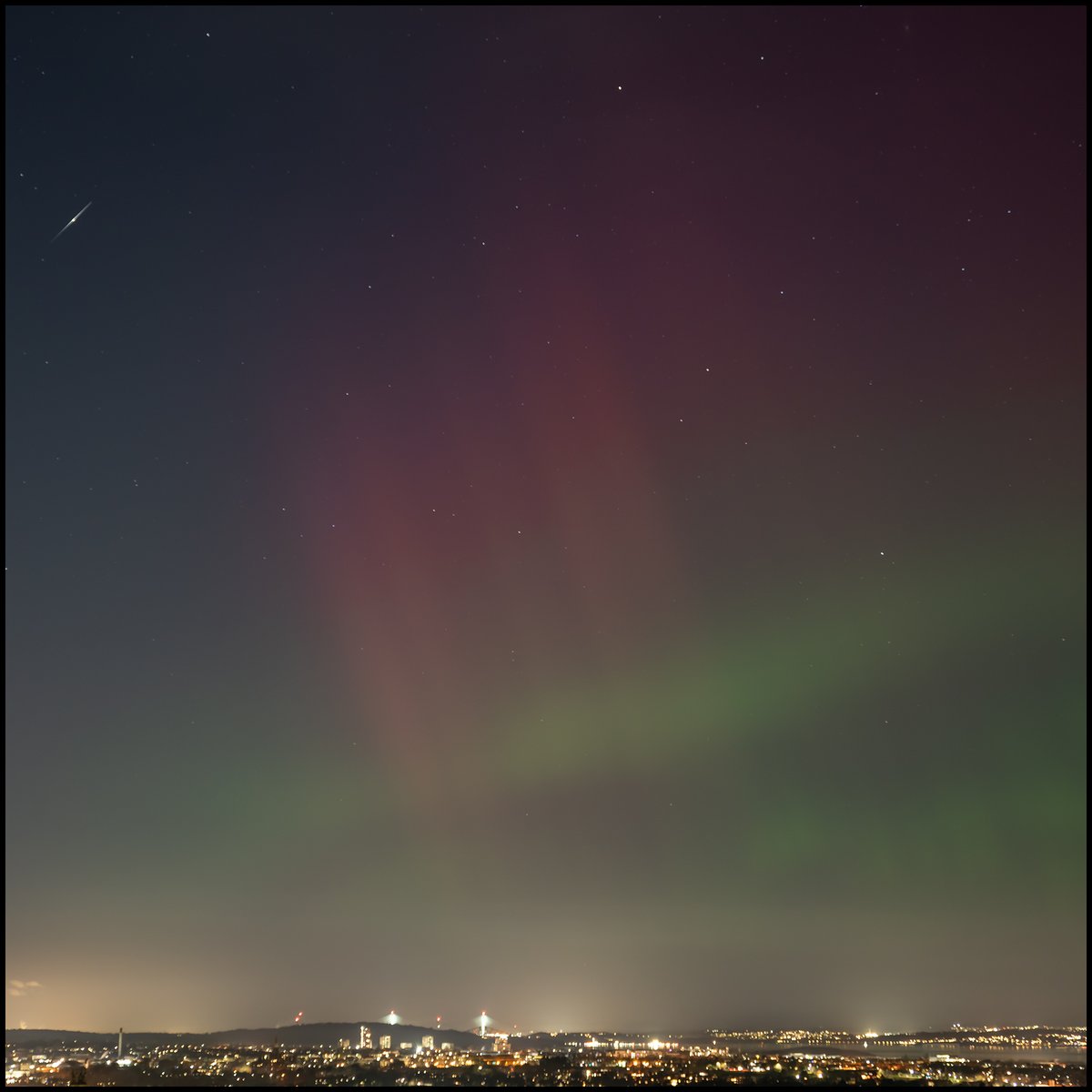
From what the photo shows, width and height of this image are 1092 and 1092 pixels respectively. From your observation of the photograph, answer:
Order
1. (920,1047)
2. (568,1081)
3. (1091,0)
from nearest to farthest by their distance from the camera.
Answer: (1091,0) < (568,1081) < (920,1047)

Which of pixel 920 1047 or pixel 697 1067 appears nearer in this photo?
pixel 697 1067

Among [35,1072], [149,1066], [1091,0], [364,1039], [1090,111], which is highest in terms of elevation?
[1091,0]

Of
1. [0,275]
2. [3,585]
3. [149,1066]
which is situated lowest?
[149,1066]

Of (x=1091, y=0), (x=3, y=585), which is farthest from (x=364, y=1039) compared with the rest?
(x=1091, y=0)

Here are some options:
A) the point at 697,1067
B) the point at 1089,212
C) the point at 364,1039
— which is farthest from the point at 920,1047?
the point at 1089,212

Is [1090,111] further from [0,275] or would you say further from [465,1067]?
[465,1067]

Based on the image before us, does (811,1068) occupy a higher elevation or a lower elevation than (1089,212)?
lower

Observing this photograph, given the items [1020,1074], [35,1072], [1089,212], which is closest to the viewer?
[1089,212]

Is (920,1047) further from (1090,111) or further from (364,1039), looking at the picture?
(1090,111)

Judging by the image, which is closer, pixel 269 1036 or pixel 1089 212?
pixel 1089 212
